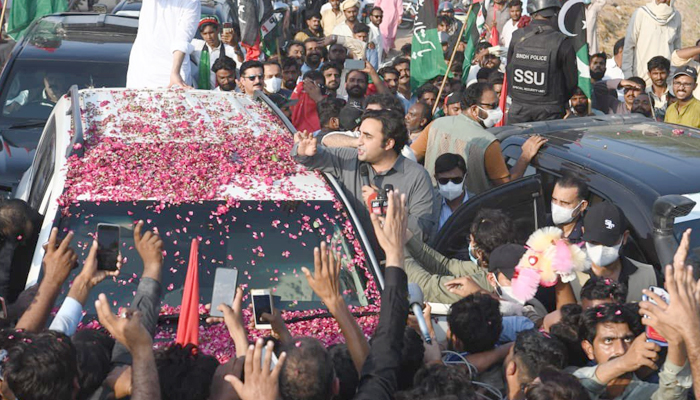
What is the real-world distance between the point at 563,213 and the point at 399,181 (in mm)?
1113

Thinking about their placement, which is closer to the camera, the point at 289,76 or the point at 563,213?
the point at 563,213

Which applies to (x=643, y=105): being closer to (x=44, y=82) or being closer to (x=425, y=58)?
(x=425, y=58)

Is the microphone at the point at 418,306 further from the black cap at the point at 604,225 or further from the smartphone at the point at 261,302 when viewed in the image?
the black cap at the point at 604,225

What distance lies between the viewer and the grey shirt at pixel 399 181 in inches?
256

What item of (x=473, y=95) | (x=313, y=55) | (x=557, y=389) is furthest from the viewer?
(x=313, y=55)

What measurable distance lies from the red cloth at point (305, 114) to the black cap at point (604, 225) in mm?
4108

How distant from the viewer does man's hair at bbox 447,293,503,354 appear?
5.00m

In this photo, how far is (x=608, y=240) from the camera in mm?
6113

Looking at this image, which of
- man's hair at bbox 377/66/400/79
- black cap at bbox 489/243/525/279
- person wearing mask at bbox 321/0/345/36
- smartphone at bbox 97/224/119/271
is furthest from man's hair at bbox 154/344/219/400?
person wearing mask at bbox 321/0/345/36

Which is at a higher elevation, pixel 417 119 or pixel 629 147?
pixel 629 147

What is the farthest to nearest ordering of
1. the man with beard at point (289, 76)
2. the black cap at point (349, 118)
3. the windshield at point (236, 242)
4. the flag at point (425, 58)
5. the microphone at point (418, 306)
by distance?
the flag at point (425, 58), the man with beard at point (289, 76), the black cap at point (349, 118), the windshield at point (236, 242), the microphone at point (418, 306)

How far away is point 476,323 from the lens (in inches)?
197

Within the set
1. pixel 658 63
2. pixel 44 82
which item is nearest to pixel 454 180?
pixel 44 82

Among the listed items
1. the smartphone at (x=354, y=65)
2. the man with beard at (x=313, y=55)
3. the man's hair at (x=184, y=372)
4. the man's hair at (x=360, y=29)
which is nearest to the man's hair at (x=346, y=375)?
the man's hair at (x=184, y=372)
